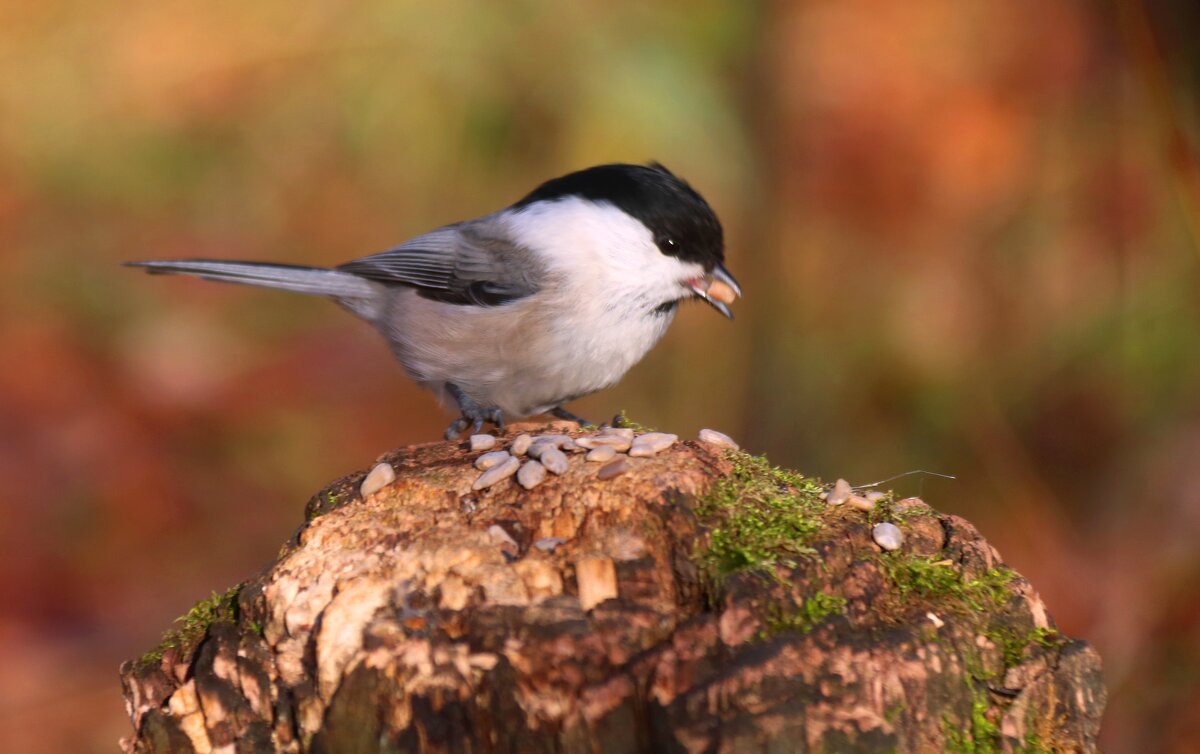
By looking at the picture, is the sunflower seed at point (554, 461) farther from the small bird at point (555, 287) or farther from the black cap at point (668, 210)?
the black cap at point (668, 210)

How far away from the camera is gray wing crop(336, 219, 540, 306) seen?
2744 mm

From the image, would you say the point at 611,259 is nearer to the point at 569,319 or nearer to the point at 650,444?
the point at 569,319

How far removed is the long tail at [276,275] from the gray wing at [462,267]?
0.04 meters

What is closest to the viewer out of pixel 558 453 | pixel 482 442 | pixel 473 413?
pixel 558 453

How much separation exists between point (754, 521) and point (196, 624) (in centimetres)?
86

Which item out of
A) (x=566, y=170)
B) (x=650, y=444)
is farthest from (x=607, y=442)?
(x=566, y=170)

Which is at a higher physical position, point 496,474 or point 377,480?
point 496,474

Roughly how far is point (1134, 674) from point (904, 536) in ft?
8.02

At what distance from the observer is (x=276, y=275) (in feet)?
9.76

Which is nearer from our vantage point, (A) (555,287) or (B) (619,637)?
(B) (619,637)

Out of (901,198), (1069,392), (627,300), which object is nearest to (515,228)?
(627,300)


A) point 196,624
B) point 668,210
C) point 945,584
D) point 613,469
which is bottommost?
point 196,624

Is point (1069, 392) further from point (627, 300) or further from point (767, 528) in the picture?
point (767, 528)

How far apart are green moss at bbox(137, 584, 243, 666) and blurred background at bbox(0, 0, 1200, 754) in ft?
8.63
